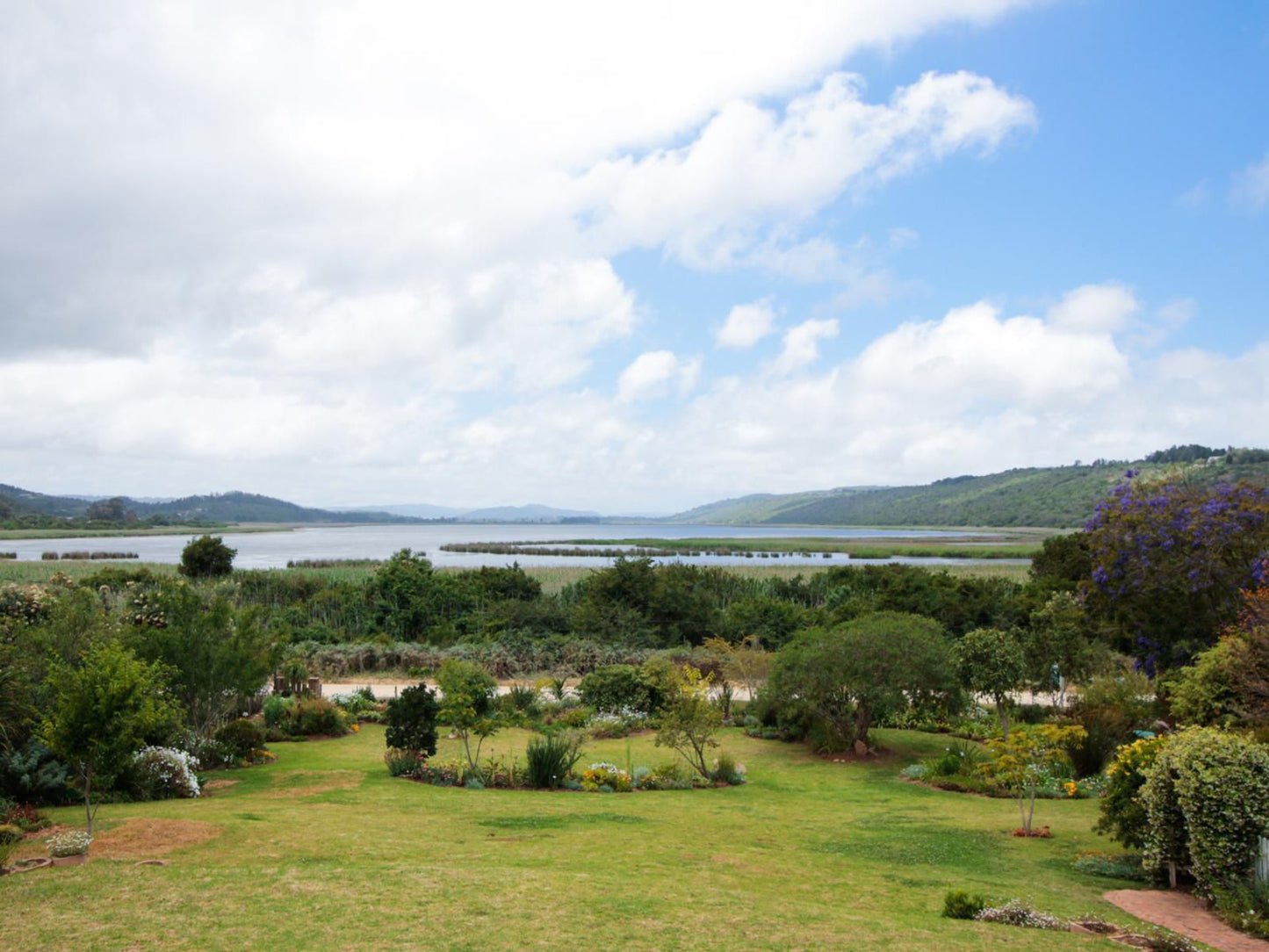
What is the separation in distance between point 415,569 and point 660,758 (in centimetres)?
2458

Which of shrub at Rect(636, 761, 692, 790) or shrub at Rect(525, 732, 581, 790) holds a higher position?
shrub at Rect(525, 732, 581, 790)

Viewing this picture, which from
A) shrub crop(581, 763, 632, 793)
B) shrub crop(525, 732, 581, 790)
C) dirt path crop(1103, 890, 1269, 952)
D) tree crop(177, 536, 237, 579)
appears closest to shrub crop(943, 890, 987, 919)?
dirt path crop(1103, 890, 1269, 952)

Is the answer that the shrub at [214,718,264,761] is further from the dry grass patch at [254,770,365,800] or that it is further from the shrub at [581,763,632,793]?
the shrub at [581,763,632,793]

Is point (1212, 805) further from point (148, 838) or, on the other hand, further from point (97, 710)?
point (97, 710)

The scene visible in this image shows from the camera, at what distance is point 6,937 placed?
6.32 metres

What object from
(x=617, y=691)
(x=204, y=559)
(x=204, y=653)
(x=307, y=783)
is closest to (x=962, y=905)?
(x=307, y=783)

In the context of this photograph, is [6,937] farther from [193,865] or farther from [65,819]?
[65,819]

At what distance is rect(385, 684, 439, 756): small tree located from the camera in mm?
15422

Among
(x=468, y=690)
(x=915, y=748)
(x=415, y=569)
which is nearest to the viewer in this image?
(x=468, y=690)

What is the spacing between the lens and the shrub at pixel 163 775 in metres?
12.6

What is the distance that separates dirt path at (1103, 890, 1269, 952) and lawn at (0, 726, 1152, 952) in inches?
11.2

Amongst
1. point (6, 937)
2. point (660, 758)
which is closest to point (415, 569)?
point (660, 758)

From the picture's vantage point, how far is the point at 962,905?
7.77 meters

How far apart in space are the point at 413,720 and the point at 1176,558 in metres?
16.6
